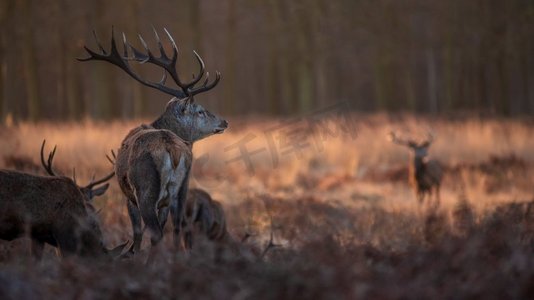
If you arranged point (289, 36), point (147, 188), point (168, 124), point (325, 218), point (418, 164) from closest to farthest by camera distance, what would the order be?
1. point (147, 188)
2. point (168, 124)
3. point (325, 218)
4. point (418, 164)
5. point (289, 36)

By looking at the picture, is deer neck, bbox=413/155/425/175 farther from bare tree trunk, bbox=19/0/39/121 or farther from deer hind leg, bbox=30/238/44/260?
bare tree trunk, bbox=19/0/39/121

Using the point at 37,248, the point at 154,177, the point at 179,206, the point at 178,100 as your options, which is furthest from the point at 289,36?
the point at 37,248

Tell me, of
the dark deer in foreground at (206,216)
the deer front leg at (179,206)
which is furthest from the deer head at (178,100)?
the deer front leg at (179,206)

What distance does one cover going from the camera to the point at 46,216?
19.3ft

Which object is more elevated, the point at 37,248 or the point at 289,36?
the point at 289,36

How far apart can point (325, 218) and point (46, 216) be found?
5.64 m

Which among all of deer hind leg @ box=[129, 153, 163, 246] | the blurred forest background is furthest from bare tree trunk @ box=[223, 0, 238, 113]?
deer hind leg @ box=[129, 153, 163, 246]

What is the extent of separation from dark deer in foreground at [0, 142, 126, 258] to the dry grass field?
232 millimetres

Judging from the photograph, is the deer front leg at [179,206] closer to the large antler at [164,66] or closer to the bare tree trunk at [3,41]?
the large antler at [164,66]

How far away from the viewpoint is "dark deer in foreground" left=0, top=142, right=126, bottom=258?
228 inches

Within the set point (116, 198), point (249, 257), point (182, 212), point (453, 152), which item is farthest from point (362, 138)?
point (249, 257)

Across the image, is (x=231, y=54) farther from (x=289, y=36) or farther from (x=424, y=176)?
(x=424, y=176)

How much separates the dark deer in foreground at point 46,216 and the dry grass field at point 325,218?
0.76ft

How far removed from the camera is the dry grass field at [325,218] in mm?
4586
